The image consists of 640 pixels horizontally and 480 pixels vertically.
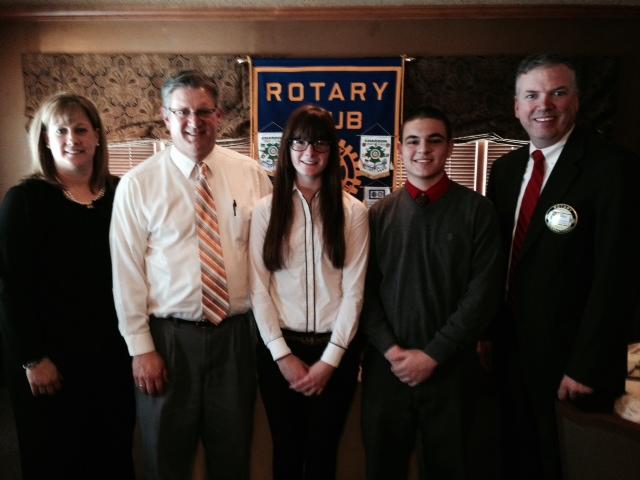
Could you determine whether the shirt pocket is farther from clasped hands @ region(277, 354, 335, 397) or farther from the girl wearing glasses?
clasped hands @ region(277, 354, 335, 397)

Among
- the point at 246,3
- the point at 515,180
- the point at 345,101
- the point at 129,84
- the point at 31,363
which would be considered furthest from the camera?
the point at 129,84

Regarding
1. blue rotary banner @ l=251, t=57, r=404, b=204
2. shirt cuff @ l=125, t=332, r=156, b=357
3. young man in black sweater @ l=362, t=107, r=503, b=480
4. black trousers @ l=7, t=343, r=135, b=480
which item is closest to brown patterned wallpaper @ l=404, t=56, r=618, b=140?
blue rotary banner @ l=251, t=57, r=404, b=204

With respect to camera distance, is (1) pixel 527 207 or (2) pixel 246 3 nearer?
(1) pixel 527 207

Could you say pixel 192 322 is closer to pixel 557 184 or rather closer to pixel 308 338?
pixel 308 338

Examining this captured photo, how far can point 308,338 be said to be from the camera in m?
1.52

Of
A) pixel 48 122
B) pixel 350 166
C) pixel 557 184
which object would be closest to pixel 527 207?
pixel 557 184

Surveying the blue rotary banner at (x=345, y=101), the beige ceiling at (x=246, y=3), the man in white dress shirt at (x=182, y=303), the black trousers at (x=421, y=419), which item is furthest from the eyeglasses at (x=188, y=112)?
the beige ceiling at (x=246, y=3)

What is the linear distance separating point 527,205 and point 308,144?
828mm

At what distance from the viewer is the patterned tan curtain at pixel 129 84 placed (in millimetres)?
3548

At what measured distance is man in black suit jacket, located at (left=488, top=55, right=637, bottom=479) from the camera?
1413mm

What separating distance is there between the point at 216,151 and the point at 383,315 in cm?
87

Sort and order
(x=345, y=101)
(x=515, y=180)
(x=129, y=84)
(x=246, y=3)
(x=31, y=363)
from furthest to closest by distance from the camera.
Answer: (x=129, y=84)
(x=345, y=101)
(x=246, y=3)
(x=515, y=180)
(x=31, y=363)

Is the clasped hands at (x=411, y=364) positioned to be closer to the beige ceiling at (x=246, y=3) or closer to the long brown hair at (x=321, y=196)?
the long brown hair at (x=321, y=196)

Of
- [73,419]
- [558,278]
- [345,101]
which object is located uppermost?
[345,101]
